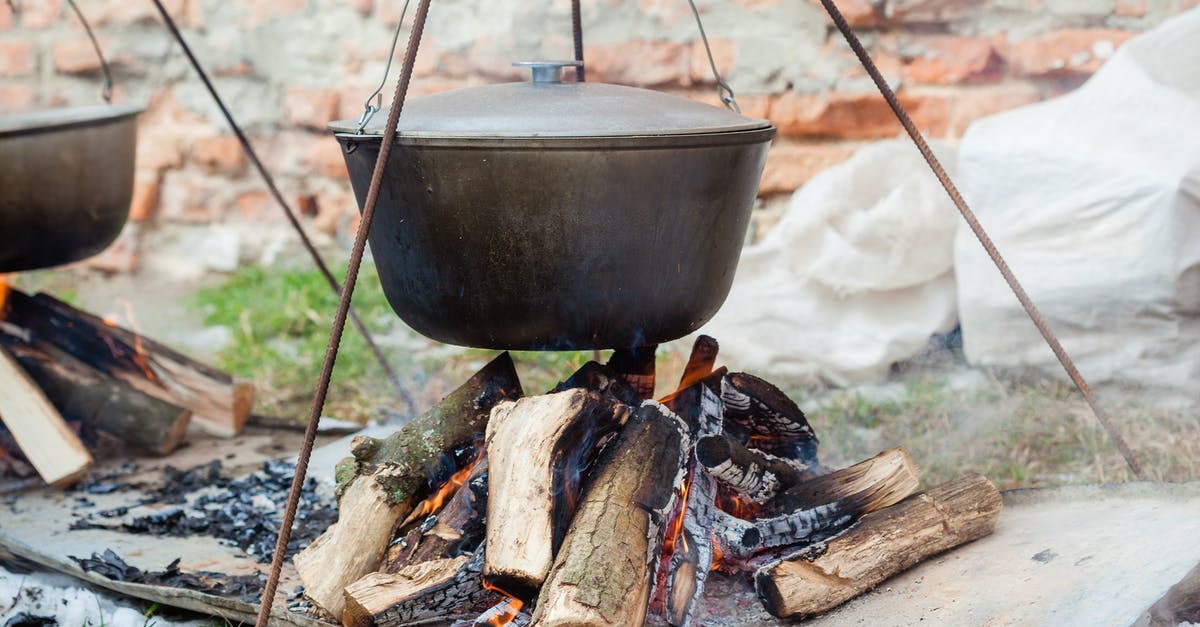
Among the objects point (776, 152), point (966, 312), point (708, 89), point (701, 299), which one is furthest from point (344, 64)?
point (701, 299)

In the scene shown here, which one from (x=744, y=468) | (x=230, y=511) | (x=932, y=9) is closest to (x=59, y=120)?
(x=230, y=511)

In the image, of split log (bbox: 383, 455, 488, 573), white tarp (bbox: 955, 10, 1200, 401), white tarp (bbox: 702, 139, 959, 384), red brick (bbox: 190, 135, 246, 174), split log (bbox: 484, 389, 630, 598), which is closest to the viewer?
split log (bbox: 484, 389, 630, 598)

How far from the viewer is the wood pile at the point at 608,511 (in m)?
1.87

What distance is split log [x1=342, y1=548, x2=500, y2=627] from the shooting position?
189 centimetres

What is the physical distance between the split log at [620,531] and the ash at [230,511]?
0.87 m

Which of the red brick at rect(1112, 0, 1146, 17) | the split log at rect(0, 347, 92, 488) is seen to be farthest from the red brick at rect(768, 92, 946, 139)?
the split log at rect(0, 347, 92, 488)

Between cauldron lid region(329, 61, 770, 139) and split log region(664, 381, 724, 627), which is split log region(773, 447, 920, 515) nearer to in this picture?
split log region(664, 381, 724, 627)

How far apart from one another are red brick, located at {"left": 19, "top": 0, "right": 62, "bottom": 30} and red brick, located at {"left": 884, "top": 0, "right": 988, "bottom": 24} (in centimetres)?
355

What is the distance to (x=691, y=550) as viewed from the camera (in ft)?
6.56

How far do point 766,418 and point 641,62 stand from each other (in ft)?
6.81

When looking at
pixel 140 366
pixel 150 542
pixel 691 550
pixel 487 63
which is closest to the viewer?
pixel 691 550

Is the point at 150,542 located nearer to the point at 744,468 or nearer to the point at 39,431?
the point at 39,431

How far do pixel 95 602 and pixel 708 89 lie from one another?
2726 mm

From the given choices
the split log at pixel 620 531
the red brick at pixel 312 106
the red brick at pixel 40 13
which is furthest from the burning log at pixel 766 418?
the red brick at pixel 40 13
